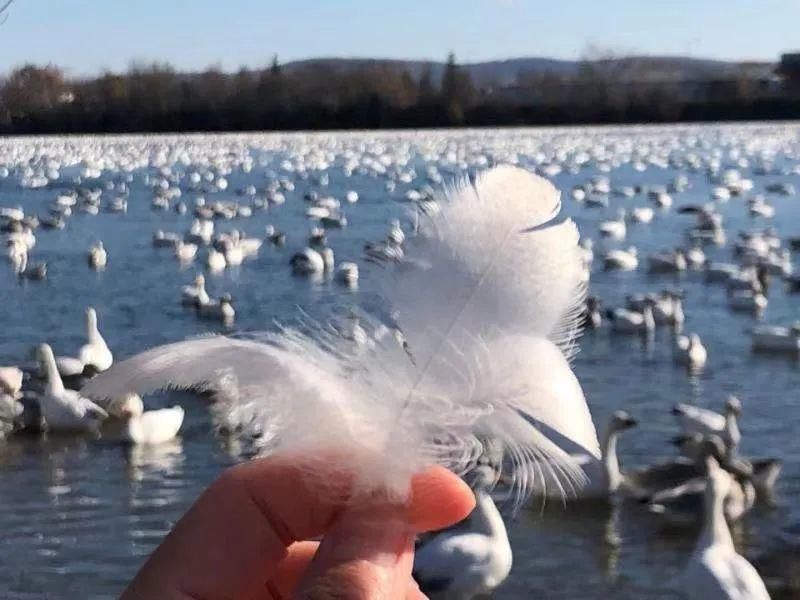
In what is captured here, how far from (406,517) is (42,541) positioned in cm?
731

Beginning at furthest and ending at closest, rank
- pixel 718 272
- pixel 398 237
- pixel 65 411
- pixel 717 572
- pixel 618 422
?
pixel 718 272, pixel 65 411, pixel 618 422, pixel 717 572, pixel 398 237

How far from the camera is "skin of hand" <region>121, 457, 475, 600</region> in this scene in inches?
58.9

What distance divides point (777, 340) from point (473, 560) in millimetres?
7499

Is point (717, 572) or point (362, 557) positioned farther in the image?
point (717, 572)

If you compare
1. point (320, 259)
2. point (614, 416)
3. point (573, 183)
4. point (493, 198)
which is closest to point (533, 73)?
point (573, 183)

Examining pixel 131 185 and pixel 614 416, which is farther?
pixel 131 185

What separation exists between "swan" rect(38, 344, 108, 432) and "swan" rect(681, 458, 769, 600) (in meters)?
5.50

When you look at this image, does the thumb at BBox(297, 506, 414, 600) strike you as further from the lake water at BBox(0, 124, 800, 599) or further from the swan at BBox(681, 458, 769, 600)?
the swan at BBox(681, 458, 769, 600)

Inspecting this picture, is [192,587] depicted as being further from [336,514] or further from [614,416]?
[614,416]

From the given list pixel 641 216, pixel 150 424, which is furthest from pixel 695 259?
pixel 150 424

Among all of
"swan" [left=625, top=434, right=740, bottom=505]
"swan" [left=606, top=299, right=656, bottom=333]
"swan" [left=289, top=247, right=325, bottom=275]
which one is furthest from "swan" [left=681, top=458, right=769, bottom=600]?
"swan" [left=289, top=247, right=325, bottom=275]

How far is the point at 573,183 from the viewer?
1526 inches

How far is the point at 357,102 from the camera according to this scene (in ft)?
257

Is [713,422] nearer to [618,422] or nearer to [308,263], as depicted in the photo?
[618,422]
